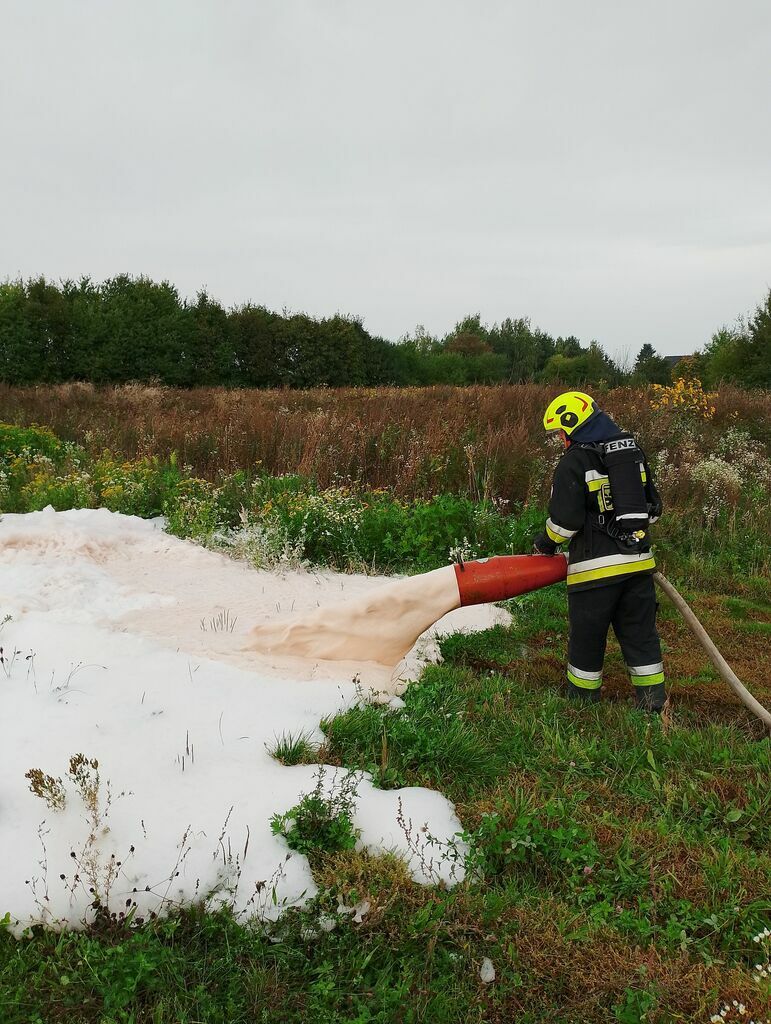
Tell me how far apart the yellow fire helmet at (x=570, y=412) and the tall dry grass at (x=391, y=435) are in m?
4.04

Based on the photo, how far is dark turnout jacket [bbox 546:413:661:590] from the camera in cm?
420

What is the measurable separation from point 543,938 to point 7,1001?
181 centimetres

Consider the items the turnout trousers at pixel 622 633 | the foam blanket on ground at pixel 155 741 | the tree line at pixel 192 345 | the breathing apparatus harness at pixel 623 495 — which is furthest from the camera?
the tree line at pixel 192 345

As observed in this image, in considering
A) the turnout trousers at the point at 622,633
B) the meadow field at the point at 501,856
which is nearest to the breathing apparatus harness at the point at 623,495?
the turnout trousers at the point at 622,633

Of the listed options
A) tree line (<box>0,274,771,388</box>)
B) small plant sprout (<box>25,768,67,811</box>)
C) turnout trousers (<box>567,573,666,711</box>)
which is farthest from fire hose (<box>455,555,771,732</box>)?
tree line (<box>0,274,771,388</box>)

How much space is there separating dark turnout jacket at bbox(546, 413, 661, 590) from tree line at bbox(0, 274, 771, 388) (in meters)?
19.4

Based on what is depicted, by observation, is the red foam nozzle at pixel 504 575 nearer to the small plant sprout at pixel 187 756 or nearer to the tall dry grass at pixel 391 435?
the small plant sprout at pixel 187 756

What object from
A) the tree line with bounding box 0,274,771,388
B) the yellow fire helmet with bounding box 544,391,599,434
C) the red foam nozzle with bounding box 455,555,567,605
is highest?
the tree line with bounding box 0,274,771,388

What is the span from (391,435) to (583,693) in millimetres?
5968

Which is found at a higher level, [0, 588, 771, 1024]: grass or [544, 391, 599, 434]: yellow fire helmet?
[544, 391, 599, 434]: yellow fire helmet

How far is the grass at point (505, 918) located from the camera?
2.29m

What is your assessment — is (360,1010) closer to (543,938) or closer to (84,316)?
(543,938)

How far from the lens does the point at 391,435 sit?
9.87 metres

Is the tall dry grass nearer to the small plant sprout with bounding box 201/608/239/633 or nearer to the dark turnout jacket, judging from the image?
the small plant sprout with bounding box 201/608/239/633
